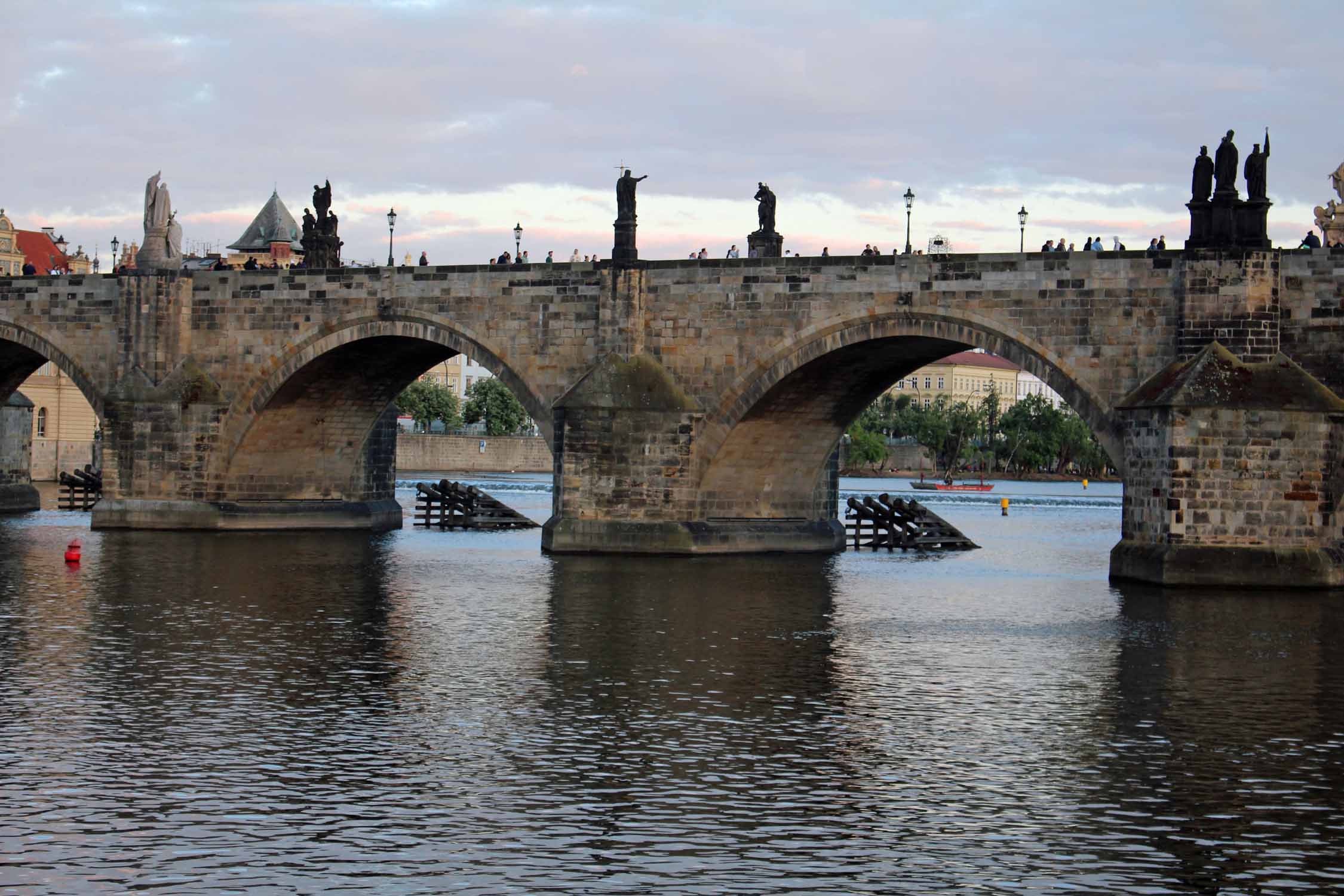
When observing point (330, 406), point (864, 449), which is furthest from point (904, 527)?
point (864, 449)

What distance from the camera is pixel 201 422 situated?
47219mm

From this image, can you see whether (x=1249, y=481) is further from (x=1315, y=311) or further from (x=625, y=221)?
(x=625, y=221)

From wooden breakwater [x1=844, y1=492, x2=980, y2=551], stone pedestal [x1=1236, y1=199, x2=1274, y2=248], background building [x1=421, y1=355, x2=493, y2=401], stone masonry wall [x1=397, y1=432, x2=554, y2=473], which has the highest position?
background building [x1=421, y1=355, x2=493, y2=401]

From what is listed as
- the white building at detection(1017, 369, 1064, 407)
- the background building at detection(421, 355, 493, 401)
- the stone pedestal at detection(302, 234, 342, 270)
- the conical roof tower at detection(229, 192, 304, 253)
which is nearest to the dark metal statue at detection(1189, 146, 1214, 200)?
the stone pedestal at detection(302, 234, 342, 270)

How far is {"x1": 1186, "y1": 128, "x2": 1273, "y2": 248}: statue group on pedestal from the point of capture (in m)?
33.7

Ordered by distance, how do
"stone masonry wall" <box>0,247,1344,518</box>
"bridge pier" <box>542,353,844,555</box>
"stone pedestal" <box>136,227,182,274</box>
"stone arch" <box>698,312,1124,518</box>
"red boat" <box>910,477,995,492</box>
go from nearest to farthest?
1. "stone masonry wall" <box>0,247,1344,518</box>
2. "stone arch" <box>698,312,1124,518</box>
3. "bridge pier" <box>542,353,844,555</box>
4. "stone pedestal" <box>136,227,182,274</box>
5. "red boat" <box>910,477,995,492</box>

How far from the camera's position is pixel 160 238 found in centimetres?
4894

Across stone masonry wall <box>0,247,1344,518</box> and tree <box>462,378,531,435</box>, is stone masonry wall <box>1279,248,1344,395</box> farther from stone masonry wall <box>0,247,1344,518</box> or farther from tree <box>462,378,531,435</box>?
tree <box>462,378,531,435</box>

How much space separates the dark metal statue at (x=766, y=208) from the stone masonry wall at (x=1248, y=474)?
13.0 m

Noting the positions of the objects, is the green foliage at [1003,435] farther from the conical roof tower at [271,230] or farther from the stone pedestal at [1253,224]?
the stone pedestal at [1253,224]

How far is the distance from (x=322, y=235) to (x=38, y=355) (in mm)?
12140

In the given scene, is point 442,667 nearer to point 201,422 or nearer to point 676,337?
point 676,337

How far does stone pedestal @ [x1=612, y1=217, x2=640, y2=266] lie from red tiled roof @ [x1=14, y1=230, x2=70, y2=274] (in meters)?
61.0

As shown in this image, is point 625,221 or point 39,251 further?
point 39,251
